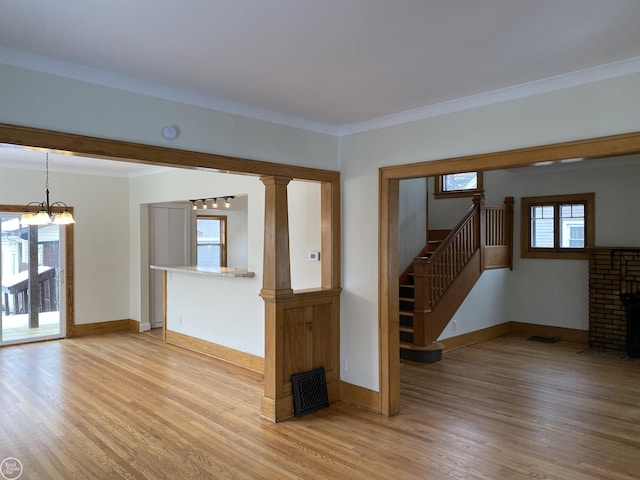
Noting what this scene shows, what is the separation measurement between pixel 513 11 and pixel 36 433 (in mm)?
4391

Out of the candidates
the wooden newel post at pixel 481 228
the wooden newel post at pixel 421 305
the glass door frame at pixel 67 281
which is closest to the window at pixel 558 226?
the wooden newel post at pixel 481 228

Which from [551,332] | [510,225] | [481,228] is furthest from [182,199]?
[551,332]

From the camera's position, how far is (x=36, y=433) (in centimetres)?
375

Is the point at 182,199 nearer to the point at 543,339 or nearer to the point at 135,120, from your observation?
the point at 135,120

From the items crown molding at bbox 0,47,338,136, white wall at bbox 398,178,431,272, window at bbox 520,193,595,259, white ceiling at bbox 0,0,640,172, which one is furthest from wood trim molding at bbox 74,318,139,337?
window at bbox 520,193,595,259

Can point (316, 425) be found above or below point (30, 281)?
below

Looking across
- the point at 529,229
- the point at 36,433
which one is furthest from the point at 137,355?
the point at 529,229

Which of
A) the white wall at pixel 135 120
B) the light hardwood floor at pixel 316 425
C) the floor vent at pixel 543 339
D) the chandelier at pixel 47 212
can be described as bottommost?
the floor vent at pixel 543 339

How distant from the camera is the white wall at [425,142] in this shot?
9.84ft

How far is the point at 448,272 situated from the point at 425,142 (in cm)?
291

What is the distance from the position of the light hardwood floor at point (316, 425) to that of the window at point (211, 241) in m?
4.86

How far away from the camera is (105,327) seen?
7.70m

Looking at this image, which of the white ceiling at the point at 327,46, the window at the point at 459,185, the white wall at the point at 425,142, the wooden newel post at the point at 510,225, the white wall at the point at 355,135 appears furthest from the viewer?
the window at the point at 459,185

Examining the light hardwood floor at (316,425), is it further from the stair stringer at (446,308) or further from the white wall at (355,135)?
the white wall at (355,135)
